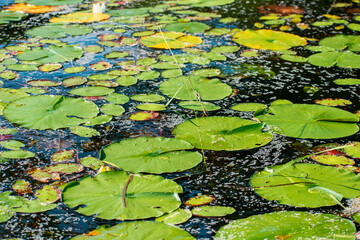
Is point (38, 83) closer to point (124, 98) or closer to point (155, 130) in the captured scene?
point (124, 98)

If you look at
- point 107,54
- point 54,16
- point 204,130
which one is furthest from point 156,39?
point 204,130

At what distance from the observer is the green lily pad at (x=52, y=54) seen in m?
3.30

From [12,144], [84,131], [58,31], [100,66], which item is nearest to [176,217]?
[84,131]

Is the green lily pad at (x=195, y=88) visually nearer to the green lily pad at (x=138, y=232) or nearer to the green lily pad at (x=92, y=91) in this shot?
the green lily pad at (x=92, y=91)

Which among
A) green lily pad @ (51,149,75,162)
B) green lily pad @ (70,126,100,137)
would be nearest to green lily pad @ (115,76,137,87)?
green lily pad @ (70,126,100,137)

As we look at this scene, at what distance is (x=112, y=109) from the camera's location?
2541 millimetres

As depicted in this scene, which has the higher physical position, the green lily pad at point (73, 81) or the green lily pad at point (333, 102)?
the green lily pad at point (73, 81)

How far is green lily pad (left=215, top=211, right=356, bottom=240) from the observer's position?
→ 1487 millimetres

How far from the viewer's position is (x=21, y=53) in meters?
3.44

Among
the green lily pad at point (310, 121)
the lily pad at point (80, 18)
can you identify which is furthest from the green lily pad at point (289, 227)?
the lily pad at point (80, 18)

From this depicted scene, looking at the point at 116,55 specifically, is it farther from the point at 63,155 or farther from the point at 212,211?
the point at 212,211

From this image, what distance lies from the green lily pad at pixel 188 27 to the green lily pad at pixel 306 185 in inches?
94.7

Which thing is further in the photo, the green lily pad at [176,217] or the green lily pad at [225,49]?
the green lily pad at [225,49]

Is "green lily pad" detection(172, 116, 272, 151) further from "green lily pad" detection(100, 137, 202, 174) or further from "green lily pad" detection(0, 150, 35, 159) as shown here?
"green lily pad" detection(0, 150, 35, 159)
